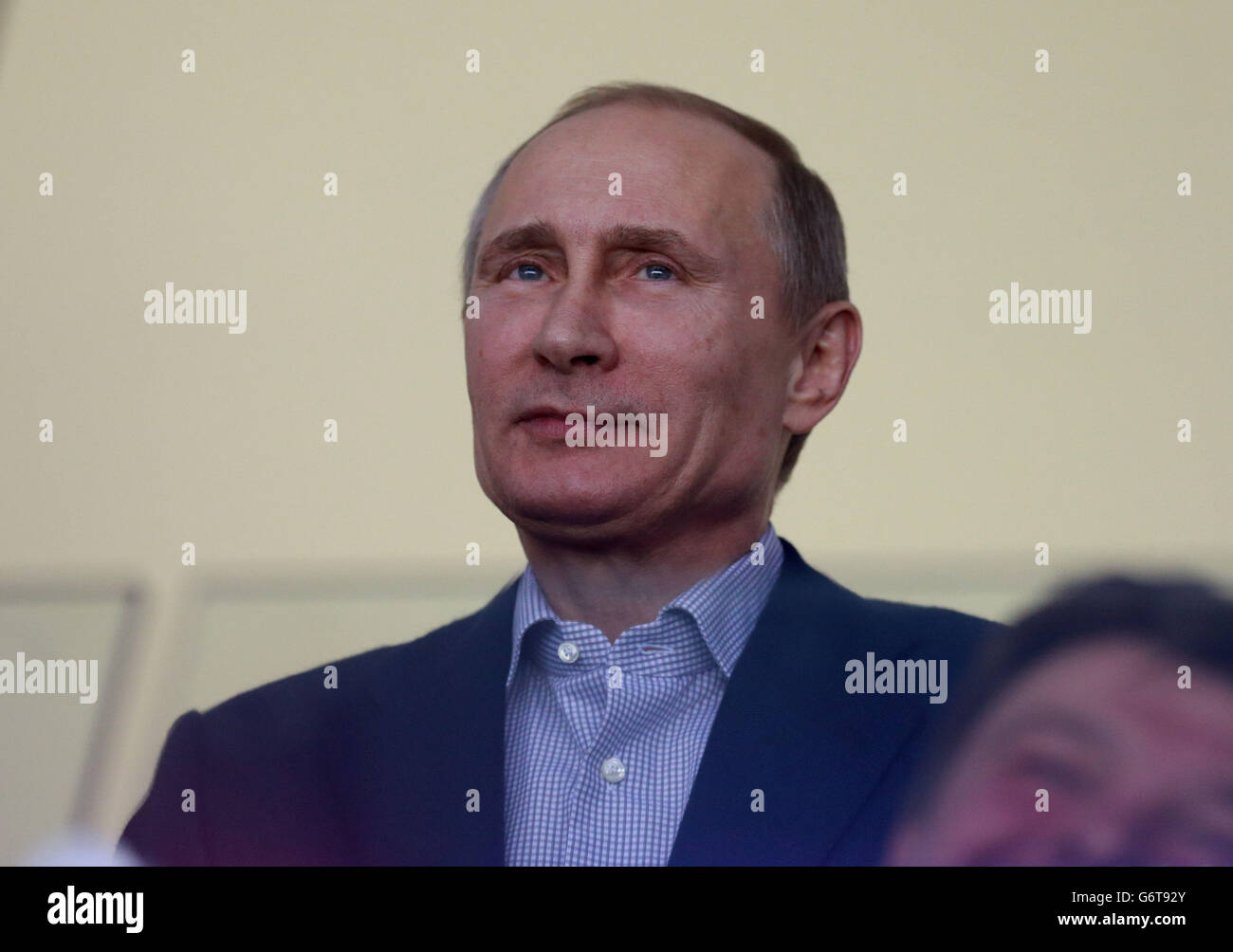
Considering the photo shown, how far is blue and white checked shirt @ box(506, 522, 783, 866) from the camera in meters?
2.29

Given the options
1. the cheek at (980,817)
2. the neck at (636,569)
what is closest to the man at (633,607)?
the neck at (636,569)

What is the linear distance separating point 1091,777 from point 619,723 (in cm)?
79

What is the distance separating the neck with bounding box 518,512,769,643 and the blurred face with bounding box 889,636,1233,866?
535 mm

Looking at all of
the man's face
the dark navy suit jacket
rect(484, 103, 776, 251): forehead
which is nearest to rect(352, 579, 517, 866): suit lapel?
the dark navy suit jacket

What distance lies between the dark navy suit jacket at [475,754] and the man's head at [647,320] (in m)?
0.23

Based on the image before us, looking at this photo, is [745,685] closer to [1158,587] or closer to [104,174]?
[1158,587]

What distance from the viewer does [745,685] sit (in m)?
2.30

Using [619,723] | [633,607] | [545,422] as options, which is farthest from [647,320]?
[619,723]

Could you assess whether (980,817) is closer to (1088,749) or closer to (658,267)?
(1088,749)

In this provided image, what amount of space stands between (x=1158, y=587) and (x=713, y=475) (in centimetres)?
81

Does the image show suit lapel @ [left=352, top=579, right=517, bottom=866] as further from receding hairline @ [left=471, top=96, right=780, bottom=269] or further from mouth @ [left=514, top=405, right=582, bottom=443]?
receding hairline @ [left=471, top=96, right=780, bottom=269]

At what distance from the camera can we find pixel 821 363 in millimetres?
2457

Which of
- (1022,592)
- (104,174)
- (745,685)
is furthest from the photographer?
(104,174)
